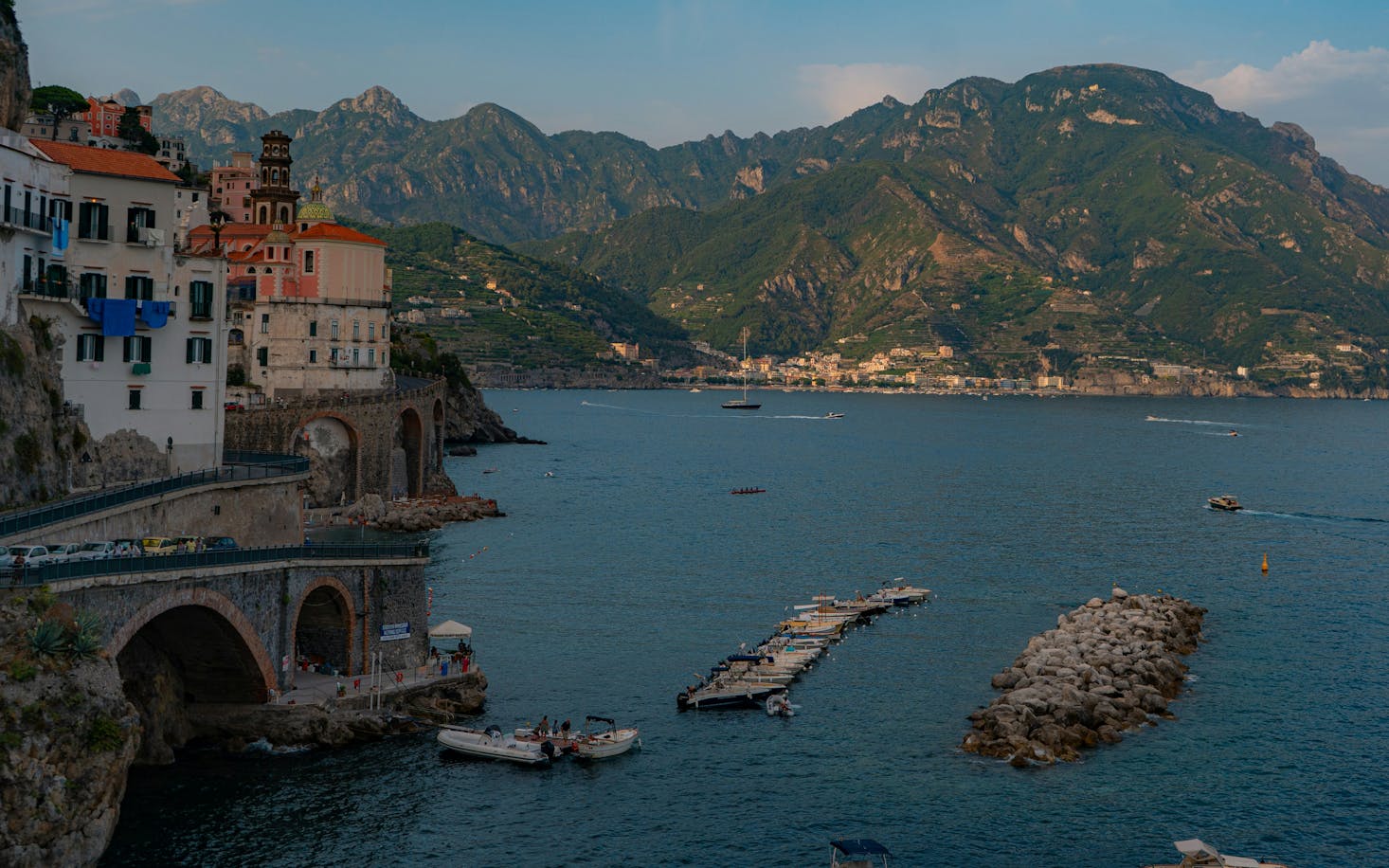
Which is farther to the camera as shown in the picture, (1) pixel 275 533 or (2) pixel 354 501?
(2) pixel 354 501

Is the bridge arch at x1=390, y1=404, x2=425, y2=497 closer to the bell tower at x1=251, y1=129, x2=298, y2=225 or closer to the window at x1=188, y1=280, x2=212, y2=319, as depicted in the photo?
the bell tower at x1=251, y1=129, x2=298, y2=225

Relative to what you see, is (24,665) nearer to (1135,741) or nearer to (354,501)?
(1135,741)

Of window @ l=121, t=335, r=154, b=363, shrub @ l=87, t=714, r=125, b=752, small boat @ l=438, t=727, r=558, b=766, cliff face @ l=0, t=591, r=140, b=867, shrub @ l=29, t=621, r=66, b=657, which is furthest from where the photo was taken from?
window @ l=121, t=335, r=154, b=363

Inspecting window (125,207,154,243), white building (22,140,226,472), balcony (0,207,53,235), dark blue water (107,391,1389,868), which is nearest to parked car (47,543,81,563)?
dark blue water (107,391,1389,868)

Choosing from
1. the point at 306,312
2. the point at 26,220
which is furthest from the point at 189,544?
the point at 306,312

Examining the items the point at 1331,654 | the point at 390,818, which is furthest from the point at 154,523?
the point at 1331,654

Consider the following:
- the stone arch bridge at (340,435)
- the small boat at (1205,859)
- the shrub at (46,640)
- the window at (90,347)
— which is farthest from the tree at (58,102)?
the small boat at (1205,859)
